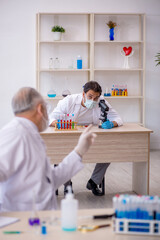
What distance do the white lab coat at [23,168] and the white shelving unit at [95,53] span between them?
4837 millimetres

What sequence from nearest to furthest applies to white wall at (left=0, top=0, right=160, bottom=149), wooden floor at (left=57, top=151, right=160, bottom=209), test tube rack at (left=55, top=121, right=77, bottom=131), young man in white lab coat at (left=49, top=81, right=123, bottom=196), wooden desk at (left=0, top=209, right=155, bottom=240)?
wooden desk at (left=0, top=209, right=155, bottom=240)
test tube rack at (left=55, top=121, right=77, bottom=131)
wooden floor at (left=57, top=151, right=160, bottom=209)
young man in white lab coat at (left=49, top=81, right=123, bottom=196)
white wall at (left=0, top=0, right=160, bottom=149)

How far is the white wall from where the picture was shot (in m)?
6.69

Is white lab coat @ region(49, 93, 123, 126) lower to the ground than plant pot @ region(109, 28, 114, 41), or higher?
lower

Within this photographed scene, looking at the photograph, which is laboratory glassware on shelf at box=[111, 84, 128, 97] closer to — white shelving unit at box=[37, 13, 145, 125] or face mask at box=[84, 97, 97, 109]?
white shelving unit at box=[37, 13, 145, 125]

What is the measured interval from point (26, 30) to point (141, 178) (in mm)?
3619

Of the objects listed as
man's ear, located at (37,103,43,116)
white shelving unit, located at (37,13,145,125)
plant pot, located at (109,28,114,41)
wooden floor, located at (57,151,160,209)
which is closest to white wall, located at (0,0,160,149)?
white shelving unit, located at (37,13,145,125)

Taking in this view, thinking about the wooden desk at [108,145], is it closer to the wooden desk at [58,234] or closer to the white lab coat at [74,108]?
the white lab coat at [74,108]

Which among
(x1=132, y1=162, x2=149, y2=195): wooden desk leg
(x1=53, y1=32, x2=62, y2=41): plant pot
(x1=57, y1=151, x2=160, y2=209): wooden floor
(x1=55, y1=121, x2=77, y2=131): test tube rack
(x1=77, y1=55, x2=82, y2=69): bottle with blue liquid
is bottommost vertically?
(x1=57, y1=151, x2=160, y2=209): wooden floor

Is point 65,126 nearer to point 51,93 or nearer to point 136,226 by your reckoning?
point 136,226

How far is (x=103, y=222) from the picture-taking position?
159cm

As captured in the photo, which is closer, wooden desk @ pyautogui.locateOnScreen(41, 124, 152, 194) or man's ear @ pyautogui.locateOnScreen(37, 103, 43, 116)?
man's ear @ pyautogui.locateOnScreen(37, 103, 43, 116)

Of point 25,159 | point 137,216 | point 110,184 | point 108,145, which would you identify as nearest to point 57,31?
point 110,184

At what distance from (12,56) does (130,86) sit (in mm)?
2106

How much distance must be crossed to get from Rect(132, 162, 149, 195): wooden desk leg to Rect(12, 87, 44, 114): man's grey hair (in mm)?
2357
